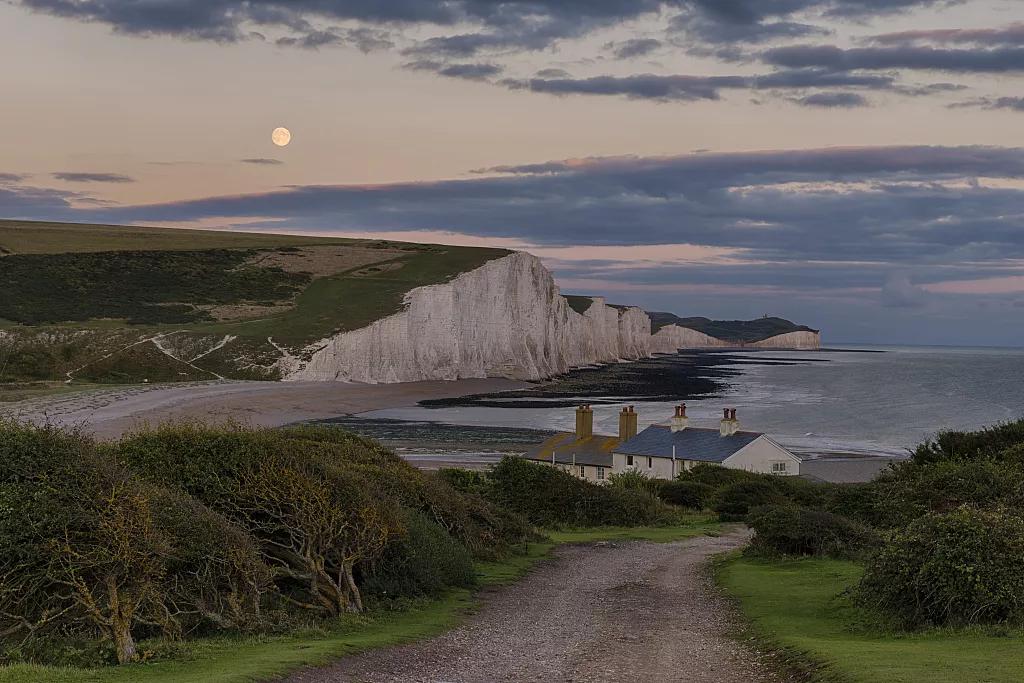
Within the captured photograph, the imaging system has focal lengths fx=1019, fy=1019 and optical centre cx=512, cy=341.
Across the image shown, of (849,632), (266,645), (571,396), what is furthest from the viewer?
(571,396)

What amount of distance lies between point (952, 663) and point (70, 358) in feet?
353

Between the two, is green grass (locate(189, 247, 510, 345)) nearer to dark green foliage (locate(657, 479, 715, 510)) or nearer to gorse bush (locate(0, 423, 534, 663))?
dark green foliage (locate(657, 479, 715, 510))

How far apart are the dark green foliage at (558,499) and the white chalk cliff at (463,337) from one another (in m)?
72.3

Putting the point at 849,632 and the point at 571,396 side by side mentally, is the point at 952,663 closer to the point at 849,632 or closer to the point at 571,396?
the point at 849,632

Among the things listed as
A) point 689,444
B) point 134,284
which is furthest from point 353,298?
point 689,444

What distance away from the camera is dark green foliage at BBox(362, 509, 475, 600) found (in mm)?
21219

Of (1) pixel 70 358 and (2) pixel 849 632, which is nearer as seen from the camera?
(2) pixel 849 632

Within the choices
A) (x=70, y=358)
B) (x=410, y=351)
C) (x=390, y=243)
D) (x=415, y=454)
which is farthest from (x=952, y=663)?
(x=390, y=243)

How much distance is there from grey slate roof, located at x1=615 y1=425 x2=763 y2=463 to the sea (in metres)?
8.97

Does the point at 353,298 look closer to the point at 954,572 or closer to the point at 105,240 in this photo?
the point at 105,240

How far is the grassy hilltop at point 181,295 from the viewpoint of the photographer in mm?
108312

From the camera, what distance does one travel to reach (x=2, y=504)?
15250 mm

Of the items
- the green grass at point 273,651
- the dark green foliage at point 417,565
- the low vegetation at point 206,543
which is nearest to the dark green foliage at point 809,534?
the low vegetation at point 206,543

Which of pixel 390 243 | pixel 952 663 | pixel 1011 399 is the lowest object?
pixel 1011 399
